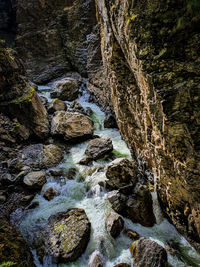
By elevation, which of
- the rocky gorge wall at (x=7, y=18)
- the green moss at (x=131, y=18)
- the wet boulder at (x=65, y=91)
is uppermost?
the rocky gorge wall at (x=7, y=18)

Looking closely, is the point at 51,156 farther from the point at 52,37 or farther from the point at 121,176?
the point at 52,37

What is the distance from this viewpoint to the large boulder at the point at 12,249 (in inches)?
115

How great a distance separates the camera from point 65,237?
12.4ft

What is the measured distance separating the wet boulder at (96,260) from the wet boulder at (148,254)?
0.73 m

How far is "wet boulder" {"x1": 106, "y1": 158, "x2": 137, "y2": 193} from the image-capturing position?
4.62m

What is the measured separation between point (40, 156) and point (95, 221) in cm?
363

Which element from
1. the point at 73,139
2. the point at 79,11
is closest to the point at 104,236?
the point at 73,139

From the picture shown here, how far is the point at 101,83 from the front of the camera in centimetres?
1156

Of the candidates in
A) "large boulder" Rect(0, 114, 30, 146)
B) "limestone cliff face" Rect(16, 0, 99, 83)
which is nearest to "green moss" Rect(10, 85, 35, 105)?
"large boulder" Rect(0, 114, 30, 146)

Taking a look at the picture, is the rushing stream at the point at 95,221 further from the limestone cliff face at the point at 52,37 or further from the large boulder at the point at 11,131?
the limestone cliff face at the point at 52,37

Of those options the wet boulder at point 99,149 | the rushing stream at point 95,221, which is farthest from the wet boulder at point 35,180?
the wet boulder at point 99,149

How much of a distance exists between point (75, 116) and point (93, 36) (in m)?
7.51

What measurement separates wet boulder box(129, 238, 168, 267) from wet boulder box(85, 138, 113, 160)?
3.56 metres

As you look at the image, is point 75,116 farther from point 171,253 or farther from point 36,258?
point 171,253
